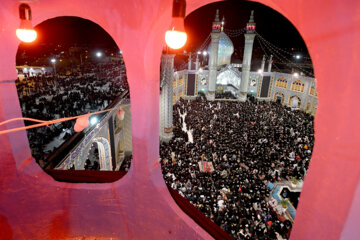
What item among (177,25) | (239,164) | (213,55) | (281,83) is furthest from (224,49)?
(177,25)

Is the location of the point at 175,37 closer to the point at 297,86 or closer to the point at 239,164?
the point at 239,164

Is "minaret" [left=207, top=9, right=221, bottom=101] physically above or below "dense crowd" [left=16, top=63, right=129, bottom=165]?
above

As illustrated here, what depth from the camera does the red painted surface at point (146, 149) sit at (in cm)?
156

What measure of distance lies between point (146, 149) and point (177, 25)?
1.85m

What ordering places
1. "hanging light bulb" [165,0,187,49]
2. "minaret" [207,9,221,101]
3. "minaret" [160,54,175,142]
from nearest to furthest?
"hanging light bulb" [165,0,187,49]
"minaret" [160,54,175,142]
"minaret" [207,9,221,101]

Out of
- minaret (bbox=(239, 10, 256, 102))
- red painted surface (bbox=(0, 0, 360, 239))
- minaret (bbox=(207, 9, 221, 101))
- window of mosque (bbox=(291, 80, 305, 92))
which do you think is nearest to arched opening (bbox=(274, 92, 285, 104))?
window of mosque (bbox=(291, 80, 305, 92))

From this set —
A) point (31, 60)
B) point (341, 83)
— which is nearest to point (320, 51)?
point (341, 83)

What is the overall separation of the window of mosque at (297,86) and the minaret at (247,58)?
5.42 meters

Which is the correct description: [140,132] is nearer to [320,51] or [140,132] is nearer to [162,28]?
[162,28]

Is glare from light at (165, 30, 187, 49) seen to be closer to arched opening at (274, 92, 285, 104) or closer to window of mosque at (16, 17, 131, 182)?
window of mosque at (16, 17, 131, 182)

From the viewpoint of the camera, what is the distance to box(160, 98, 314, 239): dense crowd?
734 centimetres

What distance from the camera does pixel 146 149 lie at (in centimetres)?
309

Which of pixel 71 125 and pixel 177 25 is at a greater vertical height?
pixel 177 25

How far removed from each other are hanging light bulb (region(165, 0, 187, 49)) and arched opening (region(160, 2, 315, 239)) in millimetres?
2453
